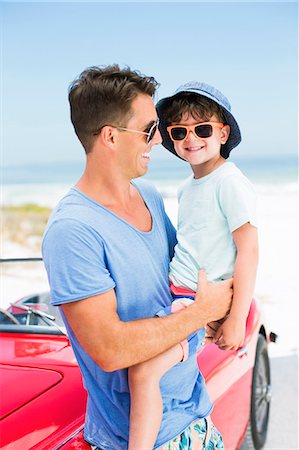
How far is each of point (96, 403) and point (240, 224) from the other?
73 centimetres

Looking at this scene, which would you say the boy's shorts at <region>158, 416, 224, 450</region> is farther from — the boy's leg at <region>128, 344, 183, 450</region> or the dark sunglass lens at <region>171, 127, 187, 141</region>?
the dark sunglass lens at <region>171, 127, 187, 141</region>

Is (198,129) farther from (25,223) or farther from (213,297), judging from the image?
(25,223)

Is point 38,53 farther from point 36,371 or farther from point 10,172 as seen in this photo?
point 36,371

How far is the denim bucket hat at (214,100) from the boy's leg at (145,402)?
2.87 feet

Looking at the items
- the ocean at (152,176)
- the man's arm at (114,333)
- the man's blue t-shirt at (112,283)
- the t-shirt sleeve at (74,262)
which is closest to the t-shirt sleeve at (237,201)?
the man's blue t-shirt at (112,283)

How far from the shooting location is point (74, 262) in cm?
180

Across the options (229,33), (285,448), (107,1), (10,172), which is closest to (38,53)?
(107,1)

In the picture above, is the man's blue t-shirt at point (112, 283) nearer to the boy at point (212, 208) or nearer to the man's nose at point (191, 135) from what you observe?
the boy at point (212, 208)

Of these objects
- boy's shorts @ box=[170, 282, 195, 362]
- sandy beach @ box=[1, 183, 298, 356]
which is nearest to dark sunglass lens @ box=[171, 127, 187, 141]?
boy's shorts @ box=[170, 282, 195, 362]

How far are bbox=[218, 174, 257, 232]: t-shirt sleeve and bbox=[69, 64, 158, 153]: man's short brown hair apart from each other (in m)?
0.44

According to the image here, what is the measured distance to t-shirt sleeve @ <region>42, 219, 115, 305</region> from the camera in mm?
1792

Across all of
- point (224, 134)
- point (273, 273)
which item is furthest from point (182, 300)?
point (273, 273)

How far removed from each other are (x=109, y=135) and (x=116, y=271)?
0.42 meters

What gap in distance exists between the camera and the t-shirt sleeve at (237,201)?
7.18ft
